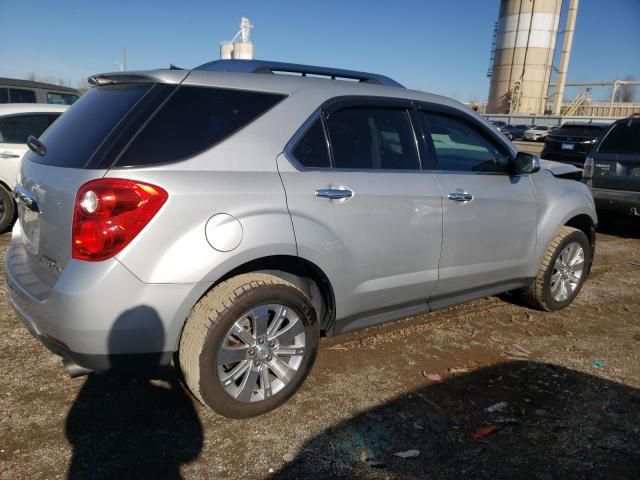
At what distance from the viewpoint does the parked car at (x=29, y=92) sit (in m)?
10.0

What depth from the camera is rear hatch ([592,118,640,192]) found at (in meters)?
6.96

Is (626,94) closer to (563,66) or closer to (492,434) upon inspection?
(563,66)

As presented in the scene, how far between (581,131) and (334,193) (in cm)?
1503

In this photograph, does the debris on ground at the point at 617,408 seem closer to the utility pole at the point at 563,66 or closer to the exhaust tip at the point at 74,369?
the exhaust tip at the point at 74,369

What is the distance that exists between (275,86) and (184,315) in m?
1.32

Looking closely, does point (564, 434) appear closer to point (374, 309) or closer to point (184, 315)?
point (374, 309)

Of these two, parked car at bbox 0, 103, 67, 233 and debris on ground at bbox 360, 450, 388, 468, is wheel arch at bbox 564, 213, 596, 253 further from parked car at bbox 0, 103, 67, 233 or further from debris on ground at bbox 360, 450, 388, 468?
parked car at bbox 0, 103, 67, 233

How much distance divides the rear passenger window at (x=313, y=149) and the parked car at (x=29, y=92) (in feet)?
31.5

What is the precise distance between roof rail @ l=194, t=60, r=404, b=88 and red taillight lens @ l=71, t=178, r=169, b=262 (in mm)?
923

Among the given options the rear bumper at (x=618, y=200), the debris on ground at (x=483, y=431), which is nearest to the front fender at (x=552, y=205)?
the debris on ground at (x=483, y=431)

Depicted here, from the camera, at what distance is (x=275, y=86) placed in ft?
9.11

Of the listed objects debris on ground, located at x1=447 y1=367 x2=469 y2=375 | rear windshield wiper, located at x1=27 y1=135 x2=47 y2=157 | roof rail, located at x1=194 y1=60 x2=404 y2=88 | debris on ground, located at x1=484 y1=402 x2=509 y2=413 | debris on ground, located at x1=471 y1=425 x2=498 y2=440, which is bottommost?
debris on ground, located at x1=471 y1=425 x2=498 y2=440

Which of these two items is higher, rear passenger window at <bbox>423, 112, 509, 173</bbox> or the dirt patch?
rear passenger window at <bbox>423, 112, 509, 173</bbox>

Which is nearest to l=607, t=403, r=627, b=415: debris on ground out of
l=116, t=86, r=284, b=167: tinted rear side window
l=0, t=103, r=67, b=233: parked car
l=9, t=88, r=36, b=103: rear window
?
l=116, t=86, r=284, b=167: tinted rear side window
